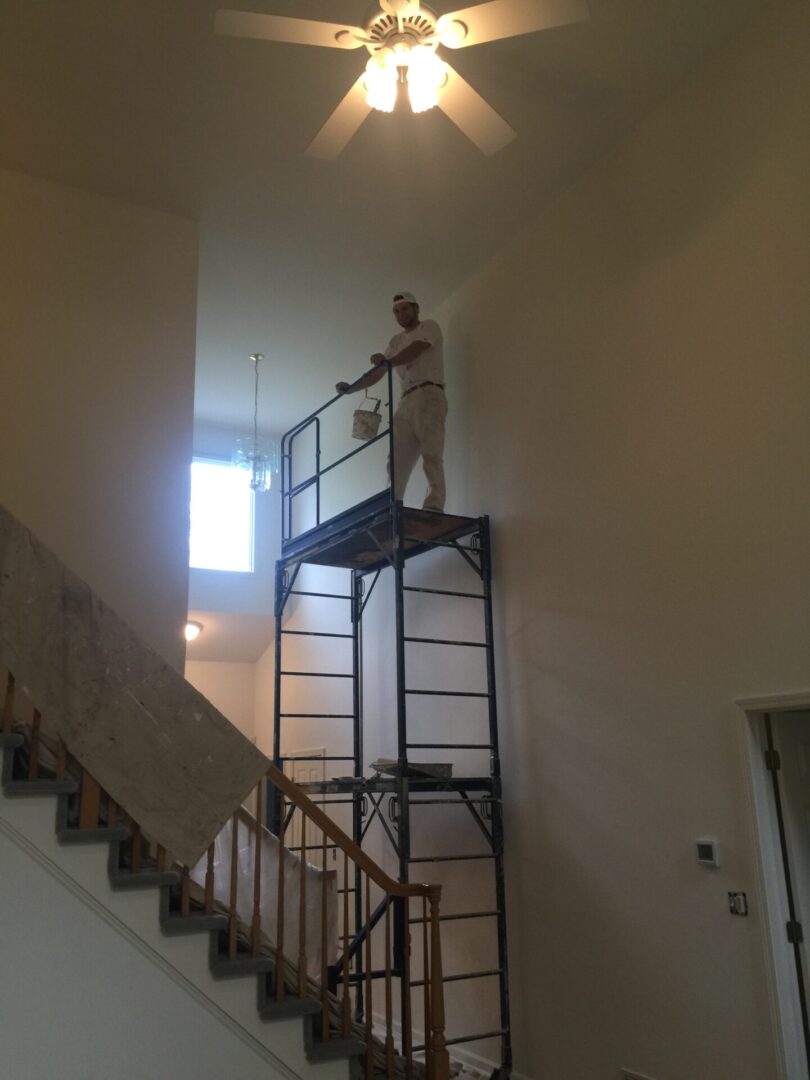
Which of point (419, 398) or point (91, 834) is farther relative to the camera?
point (419, 398)

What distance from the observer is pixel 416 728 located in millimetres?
5824

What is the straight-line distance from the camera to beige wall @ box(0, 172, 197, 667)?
4602 mm

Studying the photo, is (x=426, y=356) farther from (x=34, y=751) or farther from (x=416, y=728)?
(x=34, y=751)

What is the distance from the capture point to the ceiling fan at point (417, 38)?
2.96 m

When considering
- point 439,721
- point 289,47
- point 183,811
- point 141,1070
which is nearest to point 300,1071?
point 141,1070

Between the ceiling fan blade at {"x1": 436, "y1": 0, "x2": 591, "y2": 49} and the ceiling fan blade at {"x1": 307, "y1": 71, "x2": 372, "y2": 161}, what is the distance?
1.20 ft

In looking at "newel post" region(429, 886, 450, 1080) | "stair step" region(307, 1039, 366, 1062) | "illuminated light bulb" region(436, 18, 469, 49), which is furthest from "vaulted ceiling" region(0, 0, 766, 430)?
"stair step" region(307, 1039, 366, 1062)

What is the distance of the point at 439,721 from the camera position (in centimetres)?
564

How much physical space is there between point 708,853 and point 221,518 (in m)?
5.36

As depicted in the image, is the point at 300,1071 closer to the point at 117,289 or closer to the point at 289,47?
the point at 117,289

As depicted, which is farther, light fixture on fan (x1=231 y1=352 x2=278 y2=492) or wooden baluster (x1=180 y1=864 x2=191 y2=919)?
light fixture on fan (x1=231 y1=352 x2=278 y2=492)

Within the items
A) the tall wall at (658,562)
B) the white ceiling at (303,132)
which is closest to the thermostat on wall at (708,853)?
the tall wall at (658,562)

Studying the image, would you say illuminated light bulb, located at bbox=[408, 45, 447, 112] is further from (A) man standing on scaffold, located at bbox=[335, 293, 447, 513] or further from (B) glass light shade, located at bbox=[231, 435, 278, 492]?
(B) glass light shade, located at bbox=[231, 435, 278, 492]

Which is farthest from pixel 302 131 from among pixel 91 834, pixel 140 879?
pixel 140 879
